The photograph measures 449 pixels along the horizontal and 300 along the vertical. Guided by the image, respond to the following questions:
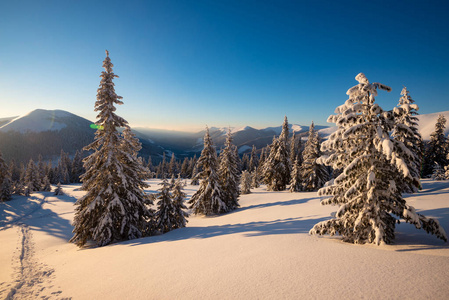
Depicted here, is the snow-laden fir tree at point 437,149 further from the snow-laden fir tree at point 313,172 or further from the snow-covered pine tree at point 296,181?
the snow-covered pine tree at point 296,181

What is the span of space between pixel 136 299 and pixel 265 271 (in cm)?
371

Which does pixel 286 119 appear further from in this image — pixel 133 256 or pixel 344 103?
pixel 133 256

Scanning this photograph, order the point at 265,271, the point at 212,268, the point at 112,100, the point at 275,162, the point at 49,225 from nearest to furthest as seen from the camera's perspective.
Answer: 1. the point at 265,271
2. the point at 212,268
3. the point at 112,100
4. the point at 49,225
5. the point at 275,162

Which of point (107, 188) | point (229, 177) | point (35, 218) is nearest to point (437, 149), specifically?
point (229, 177)

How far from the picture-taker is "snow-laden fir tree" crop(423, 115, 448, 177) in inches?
1399

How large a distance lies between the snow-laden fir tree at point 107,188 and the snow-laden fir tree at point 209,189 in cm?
1022

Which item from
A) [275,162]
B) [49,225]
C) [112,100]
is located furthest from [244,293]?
[275,162]

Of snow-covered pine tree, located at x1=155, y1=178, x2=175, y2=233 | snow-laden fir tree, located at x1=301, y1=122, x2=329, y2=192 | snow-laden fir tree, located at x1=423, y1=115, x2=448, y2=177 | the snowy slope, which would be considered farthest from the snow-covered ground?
the snowy slope

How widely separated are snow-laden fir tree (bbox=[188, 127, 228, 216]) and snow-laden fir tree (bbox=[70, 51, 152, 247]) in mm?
10221

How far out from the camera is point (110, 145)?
14812 millimetres

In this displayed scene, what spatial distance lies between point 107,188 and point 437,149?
54.5 meters

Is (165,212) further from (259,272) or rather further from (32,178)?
(32,178)

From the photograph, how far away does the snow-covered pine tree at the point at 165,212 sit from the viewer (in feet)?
55.9

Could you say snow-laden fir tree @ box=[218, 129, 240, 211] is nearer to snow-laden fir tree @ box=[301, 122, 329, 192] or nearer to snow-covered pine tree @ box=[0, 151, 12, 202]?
snow-laden fir tree @ box=[301, 122, 329, 192]
